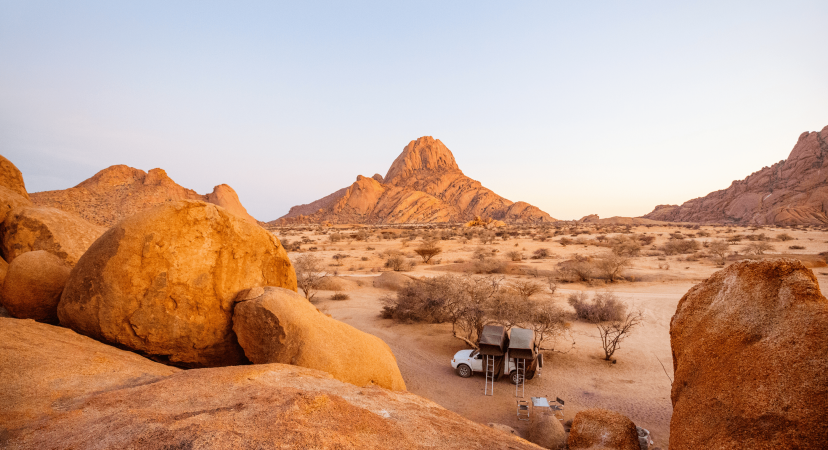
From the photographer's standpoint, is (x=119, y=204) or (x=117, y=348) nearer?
(x=117, y=348)

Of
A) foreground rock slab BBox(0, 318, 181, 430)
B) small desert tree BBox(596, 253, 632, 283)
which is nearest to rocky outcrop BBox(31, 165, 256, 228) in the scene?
foreground rock slab BBox(0, 318, 181, 430)

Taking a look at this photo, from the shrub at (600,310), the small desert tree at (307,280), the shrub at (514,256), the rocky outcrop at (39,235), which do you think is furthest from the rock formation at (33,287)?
the shrub at (514,256)

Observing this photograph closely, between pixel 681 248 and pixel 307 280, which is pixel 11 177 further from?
pixel 681 248

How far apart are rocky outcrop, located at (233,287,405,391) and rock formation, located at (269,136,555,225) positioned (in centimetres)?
11235

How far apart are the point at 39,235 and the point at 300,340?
692 cm

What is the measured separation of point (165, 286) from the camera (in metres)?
6.92

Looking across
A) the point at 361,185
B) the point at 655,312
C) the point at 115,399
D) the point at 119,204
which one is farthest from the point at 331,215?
the point at 115,399

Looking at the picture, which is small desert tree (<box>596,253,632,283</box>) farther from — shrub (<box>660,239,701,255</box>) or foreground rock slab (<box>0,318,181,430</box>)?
foreground rock slab (<box>0,318,181,430</box>)

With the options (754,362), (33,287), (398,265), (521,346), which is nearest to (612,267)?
(398,265)

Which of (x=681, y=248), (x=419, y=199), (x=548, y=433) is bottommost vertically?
(x=548, y=433)

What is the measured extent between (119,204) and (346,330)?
25.0m

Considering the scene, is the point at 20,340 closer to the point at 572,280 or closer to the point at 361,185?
the point at 572,280

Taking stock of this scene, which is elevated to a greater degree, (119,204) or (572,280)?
(119,204)

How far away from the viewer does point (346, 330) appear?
7594 millimetres
